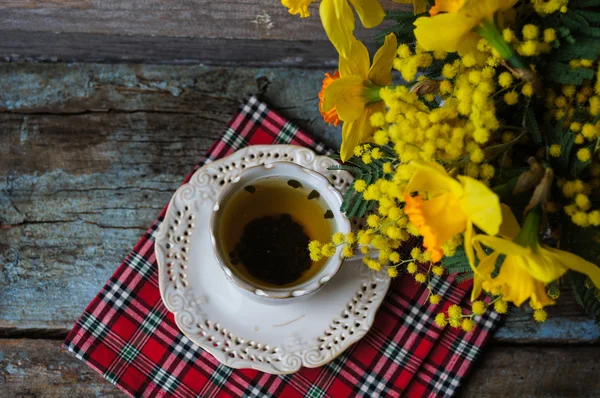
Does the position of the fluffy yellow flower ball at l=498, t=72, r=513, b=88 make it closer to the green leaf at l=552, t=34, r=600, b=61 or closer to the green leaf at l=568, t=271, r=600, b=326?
the green leaf at l=552, t=34, r=600, b=61

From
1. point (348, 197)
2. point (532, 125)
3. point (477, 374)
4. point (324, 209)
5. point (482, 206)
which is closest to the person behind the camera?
point (482, 206)

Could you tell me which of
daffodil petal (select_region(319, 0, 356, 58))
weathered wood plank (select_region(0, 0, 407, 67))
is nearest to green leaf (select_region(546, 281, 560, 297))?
daffodil petal (select_region(319, 0, 356, 58))

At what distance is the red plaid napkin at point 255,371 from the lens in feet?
2.92

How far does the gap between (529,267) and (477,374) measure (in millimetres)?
542

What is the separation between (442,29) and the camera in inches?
18.8

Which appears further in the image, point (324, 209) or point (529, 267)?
point (324, 209)

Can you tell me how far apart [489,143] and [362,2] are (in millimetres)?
180

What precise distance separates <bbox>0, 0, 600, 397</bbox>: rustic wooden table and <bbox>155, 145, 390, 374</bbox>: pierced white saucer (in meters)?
0.14

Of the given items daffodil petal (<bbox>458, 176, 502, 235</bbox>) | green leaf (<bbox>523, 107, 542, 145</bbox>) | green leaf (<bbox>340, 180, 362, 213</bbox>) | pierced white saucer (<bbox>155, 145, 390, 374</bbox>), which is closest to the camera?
daffodil petal (<bbox>458, 176, 502, 235</bbox>)

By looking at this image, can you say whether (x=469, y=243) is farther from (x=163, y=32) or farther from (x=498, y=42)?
(x=163, y=32)

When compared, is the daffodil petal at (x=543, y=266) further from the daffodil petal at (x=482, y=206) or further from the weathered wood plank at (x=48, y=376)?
the weathered wood plank at (x=48, y=376)

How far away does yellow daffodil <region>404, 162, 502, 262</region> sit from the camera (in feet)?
1.48

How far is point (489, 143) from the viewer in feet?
1.81

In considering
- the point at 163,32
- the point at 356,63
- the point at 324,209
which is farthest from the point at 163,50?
the point at 356,63
